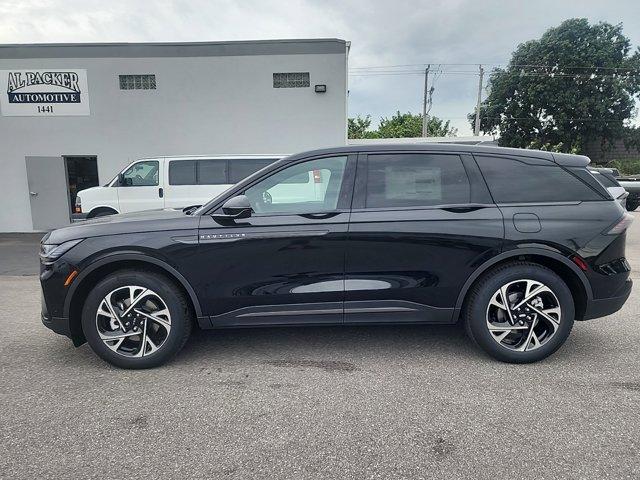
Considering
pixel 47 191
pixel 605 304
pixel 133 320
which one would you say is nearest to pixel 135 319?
pixel 133 320

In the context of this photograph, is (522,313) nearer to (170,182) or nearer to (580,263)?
(580,263)

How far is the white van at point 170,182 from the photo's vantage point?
8883mm

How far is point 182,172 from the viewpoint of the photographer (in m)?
8.93

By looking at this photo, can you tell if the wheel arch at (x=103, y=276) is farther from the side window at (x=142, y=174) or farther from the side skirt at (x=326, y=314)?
the side window at (x=142, y=174)

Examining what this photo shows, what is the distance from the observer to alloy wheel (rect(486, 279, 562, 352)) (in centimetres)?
335

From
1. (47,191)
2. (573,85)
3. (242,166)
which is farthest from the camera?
(573,85)

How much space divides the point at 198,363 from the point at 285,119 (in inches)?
360

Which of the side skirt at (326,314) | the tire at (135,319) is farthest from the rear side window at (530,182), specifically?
the tire at (135,319)

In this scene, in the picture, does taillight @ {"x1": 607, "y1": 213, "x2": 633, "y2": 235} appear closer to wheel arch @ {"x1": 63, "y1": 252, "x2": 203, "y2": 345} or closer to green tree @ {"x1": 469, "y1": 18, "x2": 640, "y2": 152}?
wheel arch @ {"x1": 63, "y1": 252, "x2": 203, "y2": 345}

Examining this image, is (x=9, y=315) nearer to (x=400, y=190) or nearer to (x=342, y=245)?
(x=342, y=245)

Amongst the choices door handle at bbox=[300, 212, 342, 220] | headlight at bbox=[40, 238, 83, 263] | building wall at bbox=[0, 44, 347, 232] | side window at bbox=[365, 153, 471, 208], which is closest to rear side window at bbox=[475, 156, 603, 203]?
side window at bbox=[365, 153, 471, 208]

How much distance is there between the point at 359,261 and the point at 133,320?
1.86m

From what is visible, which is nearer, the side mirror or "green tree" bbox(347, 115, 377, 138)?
the side mirror

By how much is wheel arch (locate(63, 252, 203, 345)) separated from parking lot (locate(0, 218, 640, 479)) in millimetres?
433
